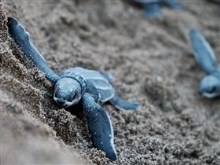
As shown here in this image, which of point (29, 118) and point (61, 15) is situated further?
point (61, 15)

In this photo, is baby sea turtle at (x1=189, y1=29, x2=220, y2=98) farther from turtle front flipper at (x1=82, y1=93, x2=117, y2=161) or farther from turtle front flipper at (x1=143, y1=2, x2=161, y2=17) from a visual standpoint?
turtle front flipper at (x1=82, y1=93, x2=117, y2=161)

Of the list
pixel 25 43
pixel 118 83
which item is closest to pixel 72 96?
pixel 25 43

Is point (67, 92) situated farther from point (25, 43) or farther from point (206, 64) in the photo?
point (206, 64)

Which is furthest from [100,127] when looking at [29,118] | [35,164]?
[35,164]

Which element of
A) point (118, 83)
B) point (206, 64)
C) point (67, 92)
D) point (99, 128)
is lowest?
point (206, 64)

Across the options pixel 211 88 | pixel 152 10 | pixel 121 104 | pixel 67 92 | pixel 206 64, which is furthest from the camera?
pixel 152 10

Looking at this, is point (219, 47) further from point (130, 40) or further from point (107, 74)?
point (107, 74)

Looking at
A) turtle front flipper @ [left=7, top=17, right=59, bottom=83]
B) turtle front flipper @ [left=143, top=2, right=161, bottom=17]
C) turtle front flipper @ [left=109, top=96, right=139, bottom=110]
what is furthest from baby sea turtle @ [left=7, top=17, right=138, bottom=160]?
turtle front flipper @ [left=143, top=2, right=161, bottom=17]
